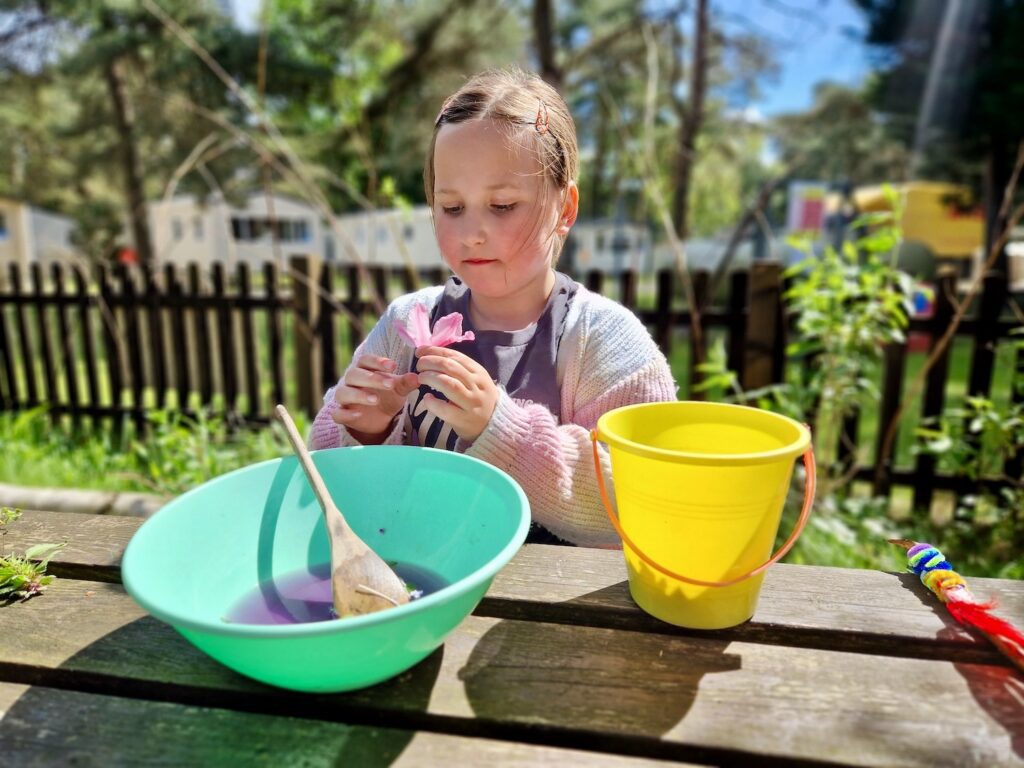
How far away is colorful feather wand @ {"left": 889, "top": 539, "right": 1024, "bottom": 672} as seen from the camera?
79 cm

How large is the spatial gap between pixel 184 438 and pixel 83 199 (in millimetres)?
30827

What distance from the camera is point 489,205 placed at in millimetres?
1319

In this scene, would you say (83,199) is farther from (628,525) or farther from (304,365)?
(628,525)

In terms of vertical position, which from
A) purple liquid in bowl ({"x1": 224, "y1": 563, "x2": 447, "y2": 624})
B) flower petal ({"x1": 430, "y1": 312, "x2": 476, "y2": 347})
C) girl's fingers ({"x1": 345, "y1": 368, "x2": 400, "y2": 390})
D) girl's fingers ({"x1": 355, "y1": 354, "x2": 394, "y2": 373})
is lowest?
purple liquid in bowl ({"x1": 224, "y1": 563, "x2": 447, "y2": 624})

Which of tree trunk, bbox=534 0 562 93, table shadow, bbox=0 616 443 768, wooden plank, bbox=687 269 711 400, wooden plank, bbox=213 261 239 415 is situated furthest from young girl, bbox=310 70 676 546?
tree trunk, bbox=534 0 562 93

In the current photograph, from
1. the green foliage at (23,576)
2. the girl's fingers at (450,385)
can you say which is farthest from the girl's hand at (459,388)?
the green foliage at (23,576)

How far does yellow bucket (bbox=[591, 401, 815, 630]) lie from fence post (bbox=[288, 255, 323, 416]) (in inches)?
147

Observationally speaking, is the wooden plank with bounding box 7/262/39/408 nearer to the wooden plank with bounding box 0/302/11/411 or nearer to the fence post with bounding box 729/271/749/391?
the wooden plank with bounding box 0/302/11/411

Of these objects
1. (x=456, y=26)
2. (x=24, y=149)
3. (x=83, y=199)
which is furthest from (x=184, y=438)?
(x=83, y=199)

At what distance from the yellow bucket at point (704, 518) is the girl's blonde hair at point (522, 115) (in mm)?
660

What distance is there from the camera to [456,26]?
1270 centimetres

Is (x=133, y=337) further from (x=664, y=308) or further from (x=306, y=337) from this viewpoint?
(x=664, y=308)

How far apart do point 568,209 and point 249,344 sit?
3.81 meters

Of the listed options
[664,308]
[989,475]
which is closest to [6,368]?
[664,308]
